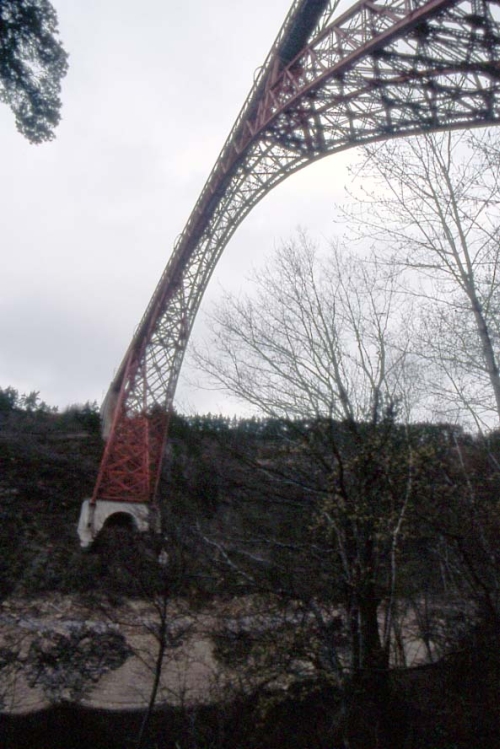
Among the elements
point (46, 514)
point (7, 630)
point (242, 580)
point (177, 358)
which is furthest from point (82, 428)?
point (242, 580)

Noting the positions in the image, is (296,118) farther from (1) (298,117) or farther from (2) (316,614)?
(2) (316,614)

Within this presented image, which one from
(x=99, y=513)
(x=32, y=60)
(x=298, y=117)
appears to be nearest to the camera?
(x=32, y=60)

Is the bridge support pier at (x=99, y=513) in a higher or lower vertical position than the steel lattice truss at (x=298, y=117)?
lower

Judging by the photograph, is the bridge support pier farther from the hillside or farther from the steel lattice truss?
the hillside

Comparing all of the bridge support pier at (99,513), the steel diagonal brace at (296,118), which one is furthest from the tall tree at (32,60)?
the bridge support pier at (99,513)

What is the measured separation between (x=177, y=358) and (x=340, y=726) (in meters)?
12.1

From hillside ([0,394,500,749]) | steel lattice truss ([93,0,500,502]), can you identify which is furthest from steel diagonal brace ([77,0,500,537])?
hillside ([0,394,500,749])

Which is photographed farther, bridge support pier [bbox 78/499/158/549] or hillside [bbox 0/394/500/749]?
bridge support pier [bbox 78/499/158/549]

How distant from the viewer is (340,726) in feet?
17.4

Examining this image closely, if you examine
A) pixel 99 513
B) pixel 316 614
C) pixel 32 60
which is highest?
pixel 32 60

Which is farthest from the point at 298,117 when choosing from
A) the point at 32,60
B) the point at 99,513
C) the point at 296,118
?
the point at 99,513

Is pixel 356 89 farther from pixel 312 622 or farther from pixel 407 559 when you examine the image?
pixel 312 622

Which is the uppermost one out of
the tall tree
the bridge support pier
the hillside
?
the tall tree

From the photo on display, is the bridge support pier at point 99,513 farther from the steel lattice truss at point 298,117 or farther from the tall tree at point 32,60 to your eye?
the tall tree at point 32,60
